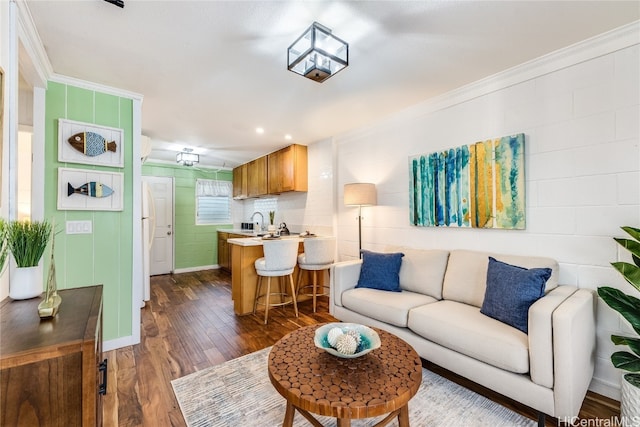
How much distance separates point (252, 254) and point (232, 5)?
2.57m

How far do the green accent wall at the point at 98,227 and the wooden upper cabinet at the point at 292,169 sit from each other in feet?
7.45

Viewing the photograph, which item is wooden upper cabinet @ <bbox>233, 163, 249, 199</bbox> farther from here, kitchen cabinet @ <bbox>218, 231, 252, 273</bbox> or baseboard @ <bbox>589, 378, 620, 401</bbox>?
baseboard @ <bbox>589, 378, 620, 401</bbox>

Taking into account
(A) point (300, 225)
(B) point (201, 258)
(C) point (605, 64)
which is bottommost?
(B) point (201, 258)

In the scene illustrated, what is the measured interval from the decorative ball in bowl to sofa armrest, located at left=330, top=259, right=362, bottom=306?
45.4 inches

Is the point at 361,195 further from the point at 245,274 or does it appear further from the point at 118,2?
the point at 118,2

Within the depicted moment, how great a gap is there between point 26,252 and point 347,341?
162 centimetres

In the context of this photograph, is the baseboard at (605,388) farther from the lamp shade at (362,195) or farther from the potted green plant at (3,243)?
the potted green plant at (3,243)

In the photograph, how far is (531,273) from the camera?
181 cm

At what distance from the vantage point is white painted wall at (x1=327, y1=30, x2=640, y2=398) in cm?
179

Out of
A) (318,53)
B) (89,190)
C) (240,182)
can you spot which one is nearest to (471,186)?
(318,53)

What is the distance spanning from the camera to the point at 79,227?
2.43 metres

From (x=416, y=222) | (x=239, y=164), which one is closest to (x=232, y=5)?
(x=416, y=222)

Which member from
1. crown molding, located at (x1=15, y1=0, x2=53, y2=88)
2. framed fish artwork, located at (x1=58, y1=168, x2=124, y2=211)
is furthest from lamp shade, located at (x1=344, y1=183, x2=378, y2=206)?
crown molding, located at (x1=15, y1=0, x2=53, y2=88)

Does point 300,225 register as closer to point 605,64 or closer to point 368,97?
point 368,97
